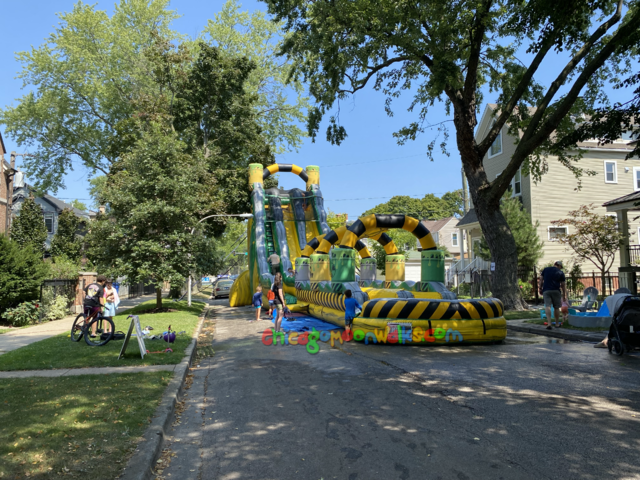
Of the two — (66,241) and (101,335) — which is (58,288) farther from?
(66,241)

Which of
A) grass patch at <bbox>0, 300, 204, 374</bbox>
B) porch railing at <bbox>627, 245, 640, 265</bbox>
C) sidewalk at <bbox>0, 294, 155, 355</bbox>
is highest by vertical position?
porch railing at <bbox>627, 245, 640, 265</bbox>

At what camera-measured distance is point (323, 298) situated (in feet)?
49.9

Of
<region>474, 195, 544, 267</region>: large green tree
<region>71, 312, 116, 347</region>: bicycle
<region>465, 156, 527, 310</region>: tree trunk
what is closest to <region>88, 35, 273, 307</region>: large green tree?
<region>71, 312, 116, 347</region>: bicycle

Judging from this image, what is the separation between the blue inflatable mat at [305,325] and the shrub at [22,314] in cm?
951

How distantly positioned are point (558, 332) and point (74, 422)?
11467 millimetres

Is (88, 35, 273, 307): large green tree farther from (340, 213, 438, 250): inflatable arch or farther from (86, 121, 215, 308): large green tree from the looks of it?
(340, 213, 438, 250): inflatable arch

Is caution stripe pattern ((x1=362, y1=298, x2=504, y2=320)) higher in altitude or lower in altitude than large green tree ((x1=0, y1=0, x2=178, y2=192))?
lower

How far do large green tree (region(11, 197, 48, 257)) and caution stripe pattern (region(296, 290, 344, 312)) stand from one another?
2399cm

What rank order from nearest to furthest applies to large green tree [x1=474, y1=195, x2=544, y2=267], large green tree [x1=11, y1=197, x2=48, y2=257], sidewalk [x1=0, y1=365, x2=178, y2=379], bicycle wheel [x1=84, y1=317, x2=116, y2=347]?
sidewalk [x1=0, y1=365, x2=178, y2=379] < bicycle wheel [x1=84, y1=317, x2=116, y2=347] < large green tree [x1=474, y1=195, x2=544, y2=267] < large green tree [x1=11, y1=197, x2=48, y2=257]

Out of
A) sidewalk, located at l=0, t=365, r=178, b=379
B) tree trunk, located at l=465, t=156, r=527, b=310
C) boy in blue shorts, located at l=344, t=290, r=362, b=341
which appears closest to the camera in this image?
sidewalk, located at l=0, t=365, r=178, b=379

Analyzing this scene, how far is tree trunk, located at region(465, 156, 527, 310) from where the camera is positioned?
674 inches

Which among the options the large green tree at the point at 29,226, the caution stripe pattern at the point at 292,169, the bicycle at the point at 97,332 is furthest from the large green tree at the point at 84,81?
the bicycle at the point at 97,332

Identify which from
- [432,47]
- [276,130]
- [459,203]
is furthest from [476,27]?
[459,203]

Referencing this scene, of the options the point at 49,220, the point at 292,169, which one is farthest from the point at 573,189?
the point at 49,220
